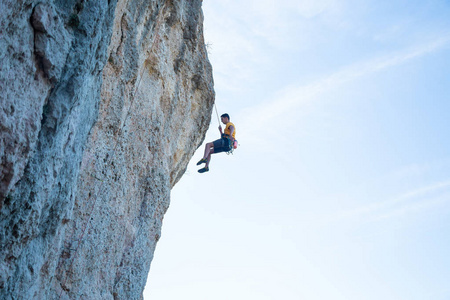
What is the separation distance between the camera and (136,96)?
8.73 metres

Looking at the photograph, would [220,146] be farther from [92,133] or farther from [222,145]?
[92,133]

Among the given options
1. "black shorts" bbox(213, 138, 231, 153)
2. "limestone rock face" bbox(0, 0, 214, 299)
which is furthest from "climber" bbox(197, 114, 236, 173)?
"limestone rock face" bbox(0, 0, 214, 299)

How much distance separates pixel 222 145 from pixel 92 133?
5993 millimetres

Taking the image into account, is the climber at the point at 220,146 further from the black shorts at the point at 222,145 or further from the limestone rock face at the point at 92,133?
the limestone rock face at the point at 92,133

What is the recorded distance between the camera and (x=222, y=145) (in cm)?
1305

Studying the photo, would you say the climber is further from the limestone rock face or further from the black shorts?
the limestone rock face

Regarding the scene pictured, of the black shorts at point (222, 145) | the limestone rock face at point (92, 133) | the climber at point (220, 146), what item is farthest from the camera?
the black shorts at point (222, 145)

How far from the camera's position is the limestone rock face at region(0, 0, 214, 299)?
4270 millimetres

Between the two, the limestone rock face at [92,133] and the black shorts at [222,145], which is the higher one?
the black shorts at [222,145]

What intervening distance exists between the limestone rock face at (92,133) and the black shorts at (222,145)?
4.84 ft

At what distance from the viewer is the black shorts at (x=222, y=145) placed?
13062mm

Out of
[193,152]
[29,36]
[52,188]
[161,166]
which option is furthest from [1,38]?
[193,152]

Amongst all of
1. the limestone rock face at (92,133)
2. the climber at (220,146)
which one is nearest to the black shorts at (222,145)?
the climber at (220,146)

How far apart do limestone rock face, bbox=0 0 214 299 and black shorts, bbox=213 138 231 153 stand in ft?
4.84
